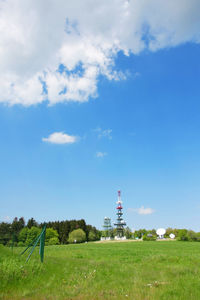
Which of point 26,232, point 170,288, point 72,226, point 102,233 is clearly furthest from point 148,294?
point 102,233

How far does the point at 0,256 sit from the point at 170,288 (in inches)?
373

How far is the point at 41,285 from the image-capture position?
10766 millimetres

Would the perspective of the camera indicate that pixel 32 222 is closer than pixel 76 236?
No

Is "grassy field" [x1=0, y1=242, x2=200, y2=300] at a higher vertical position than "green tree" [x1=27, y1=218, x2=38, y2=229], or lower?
lower

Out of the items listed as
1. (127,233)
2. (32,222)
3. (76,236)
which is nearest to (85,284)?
(76,236)

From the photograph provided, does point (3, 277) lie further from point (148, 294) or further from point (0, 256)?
point (148, 294)

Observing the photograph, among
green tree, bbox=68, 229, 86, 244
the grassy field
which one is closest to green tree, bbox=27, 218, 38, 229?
green tree, bbox=68, 229, 86, 244

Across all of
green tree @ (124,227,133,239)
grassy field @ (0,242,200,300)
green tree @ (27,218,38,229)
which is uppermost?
green tree @ (27,218,38,229)

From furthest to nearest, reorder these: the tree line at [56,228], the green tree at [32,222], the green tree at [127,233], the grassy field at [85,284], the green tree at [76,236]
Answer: the green tree at [127,233] < the green tree at [32,222] < the green tree at [76,236] < the tree line at [56,228] < the grassy field at [85,284]

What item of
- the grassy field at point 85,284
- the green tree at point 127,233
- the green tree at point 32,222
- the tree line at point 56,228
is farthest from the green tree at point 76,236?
the grassy field at point 85,284

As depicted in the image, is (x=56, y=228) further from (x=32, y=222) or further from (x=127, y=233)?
(x=127, y=233)

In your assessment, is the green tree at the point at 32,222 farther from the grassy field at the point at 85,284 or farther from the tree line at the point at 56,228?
the grassy field at the point at 85,284

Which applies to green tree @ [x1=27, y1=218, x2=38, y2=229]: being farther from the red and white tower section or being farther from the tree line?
the red and white tower section

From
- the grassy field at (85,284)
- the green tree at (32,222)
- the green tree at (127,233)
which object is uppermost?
the green tree at (32,222)
